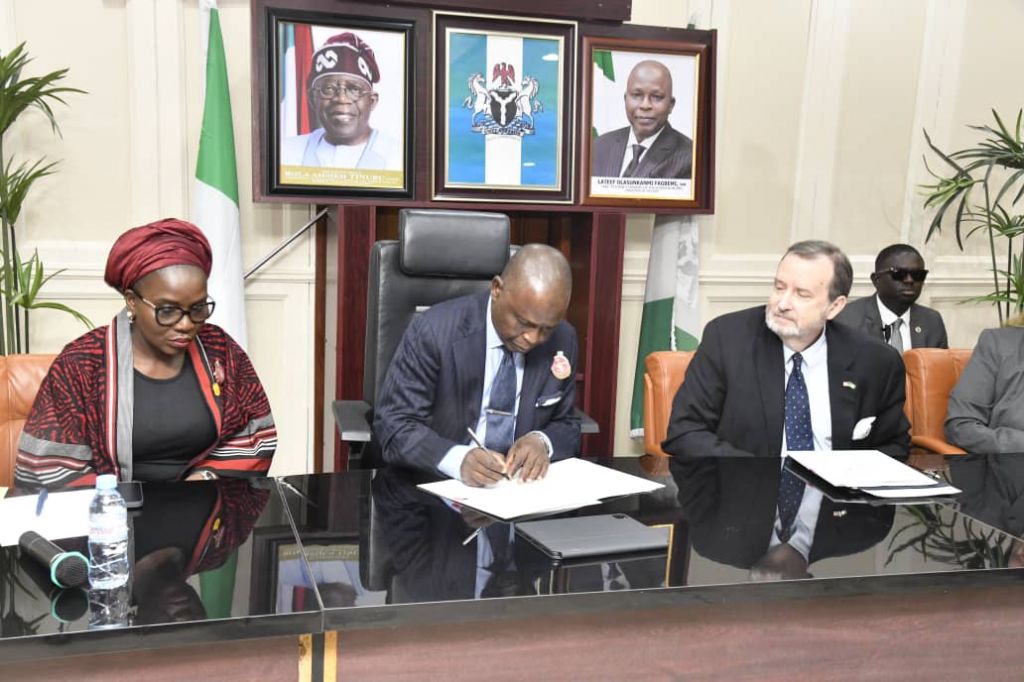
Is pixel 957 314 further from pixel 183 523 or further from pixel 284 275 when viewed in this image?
pixel 183 523

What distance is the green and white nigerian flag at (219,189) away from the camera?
3.57 m

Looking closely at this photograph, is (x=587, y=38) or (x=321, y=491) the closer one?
(x=321, y=491)

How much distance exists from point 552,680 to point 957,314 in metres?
4.49

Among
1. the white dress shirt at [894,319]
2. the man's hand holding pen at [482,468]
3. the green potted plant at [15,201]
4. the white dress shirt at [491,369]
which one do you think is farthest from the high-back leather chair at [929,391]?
the green potted plant at [15,201]

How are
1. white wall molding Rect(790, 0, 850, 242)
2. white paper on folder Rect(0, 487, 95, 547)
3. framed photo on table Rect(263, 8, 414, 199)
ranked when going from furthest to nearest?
white wall molding Rect(790, 0, 850, 242), framed photo on table Rect(263, 8, 414, 199), white paper on folder Rect(0, 487, 95, 547)

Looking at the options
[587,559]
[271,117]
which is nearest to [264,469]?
[587,559]

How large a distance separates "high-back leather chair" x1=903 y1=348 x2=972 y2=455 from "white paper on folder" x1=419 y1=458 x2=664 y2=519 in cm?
162

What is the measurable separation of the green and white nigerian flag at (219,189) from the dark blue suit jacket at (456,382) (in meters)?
1.62

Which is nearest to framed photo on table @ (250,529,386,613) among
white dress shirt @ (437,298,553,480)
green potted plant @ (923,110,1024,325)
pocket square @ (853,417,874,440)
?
white dress shirt @ (437,298,553,480)

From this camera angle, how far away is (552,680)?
4.43 ft

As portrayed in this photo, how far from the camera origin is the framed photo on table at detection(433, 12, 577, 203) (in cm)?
359

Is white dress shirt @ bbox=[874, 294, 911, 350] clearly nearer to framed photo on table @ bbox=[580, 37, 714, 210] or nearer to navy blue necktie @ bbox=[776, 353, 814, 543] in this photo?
framed photo on table @ bbox=[580, 37, 714, 210]

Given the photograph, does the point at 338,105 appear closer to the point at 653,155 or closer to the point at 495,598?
the point at 653,155

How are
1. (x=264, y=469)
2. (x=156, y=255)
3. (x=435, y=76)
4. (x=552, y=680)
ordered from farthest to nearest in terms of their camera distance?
(x=435, y=76)
(x=264, y=469)
(x=156, y=255)
(x=552, y=680)
